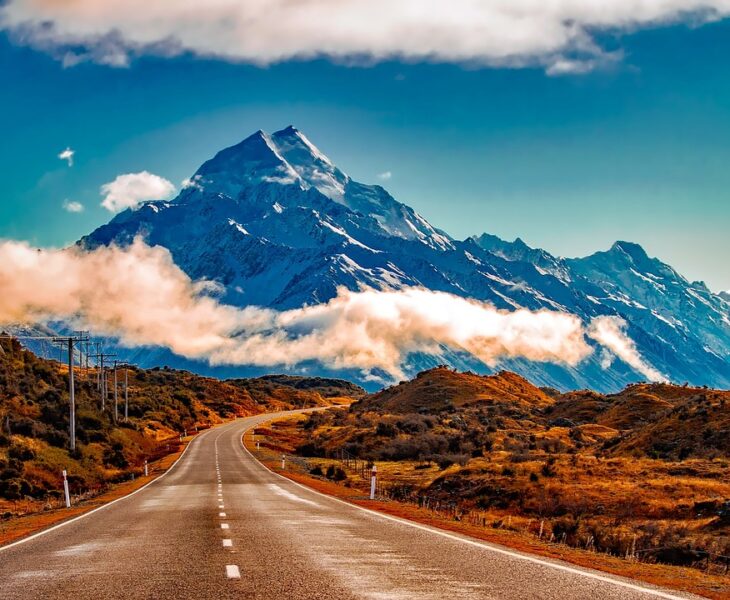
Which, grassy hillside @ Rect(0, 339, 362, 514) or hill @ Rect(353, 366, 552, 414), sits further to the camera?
hill @ Rect(353, 366, 552, 414)

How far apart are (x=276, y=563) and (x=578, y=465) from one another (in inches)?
1365

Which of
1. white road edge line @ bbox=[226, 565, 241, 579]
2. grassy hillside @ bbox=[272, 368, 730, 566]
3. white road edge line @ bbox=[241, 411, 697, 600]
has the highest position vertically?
white road edge line @ bbox=[226, 565, 241, 579]

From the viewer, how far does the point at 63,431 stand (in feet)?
213

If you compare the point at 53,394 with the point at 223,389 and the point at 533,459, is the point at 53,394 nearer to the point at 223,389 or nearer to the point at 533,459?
the point at 533,459

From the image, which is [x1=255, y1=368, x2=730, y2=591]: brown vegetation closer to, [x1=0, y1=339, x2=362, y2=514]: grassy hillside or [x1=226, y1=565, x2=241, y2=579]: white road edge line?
[x1=226, y1=565, x2=241, y2=579]: white road edge line

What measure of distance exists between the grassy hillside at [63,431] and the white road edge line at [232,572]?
31018mm


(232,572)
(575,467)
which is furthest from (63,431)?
(232,572)

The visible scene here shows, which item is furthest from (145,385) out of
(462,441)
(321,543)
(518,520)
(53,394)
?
(321,543)

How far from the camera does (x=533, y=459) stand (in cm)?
4984

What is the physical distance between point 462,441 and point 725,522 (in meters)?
40.2

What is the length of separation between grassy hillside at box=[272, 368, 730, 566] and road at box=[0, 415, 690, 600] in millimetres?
6110

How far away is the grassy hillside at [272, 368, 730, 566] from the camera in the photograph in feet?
82.0

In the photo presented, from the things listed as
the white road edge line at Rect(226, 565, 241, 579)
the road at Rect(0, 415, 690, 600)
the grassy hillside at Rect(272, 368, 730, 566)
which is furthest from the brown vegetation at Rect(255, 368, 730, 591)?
the white road edge line at Rect(226, 565, 241, 579)

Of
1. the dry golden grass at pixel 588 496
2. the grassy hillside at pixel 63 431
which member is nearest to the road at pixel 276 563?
the dry golden grass at pixel 588 496
